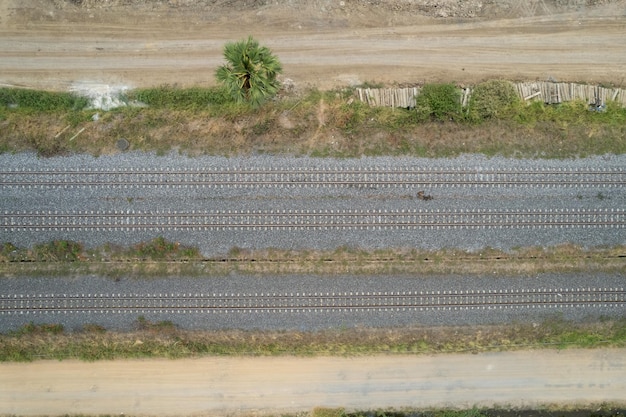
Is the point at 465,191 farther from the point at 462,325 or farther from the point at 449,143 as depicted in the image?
the point at 462,325

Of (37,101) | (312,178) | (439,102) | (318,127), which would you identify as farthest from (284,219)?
(37,101)

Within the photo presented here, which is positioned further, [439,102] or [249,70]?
[439,102]

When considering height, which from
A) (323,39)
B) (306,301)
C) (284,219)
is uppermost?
(323,39)

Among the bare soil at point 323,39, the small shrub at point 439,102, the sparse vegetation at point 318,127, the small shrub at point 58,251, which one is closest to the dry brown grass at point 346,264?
the small shrub at point 58,251

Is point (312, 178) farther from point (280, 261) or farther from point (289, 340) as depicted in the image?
point (289, 340)

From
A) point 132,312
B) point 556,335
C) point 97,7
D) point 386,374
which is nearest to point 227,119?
point 97,7

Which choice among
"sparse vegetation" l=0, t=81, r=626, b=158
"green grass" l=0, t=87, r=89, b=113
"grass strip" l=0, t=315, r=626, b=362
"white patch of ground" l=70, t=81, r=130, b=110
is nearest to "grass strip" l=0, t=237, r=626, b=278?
"grass strip" l=0, t=315, r=626, b=362

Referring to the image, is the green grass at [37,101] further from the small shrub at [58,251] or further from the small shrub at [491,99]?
the small shrub at [491,99]
